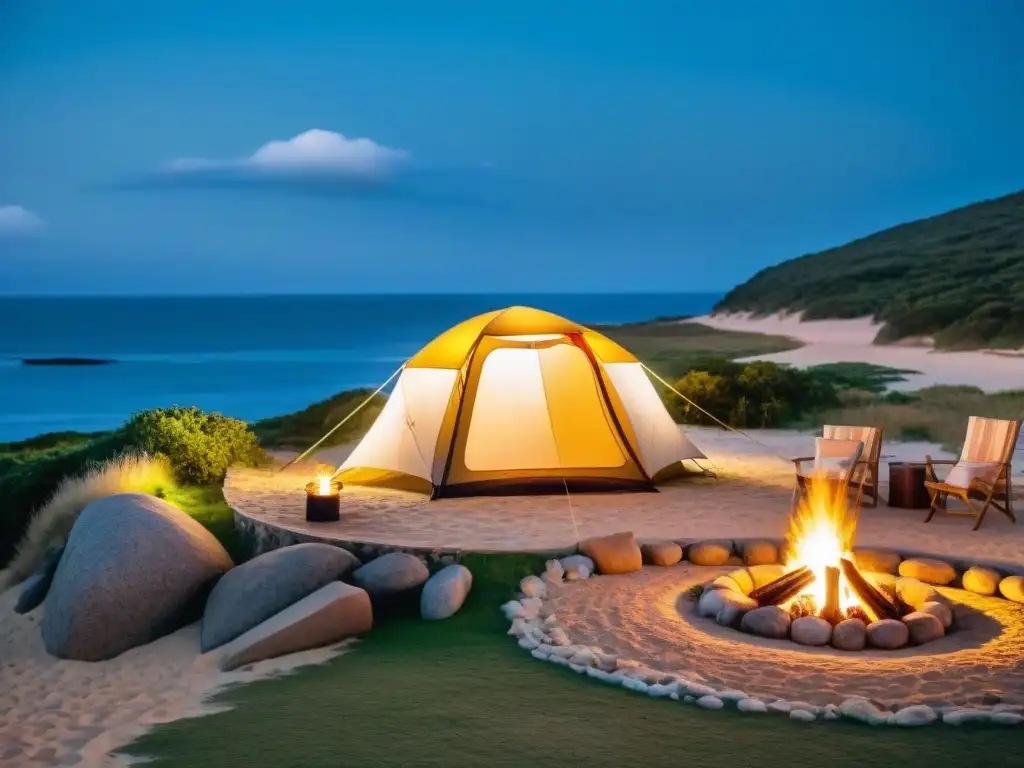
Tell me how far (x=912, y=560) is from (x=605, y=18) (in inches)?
1060

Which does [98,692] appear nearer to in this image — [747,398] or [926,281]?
[747,398]

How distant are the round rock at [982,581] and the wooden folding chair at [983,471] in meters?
1.34

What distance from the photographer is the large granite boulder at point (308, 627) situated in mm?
6945

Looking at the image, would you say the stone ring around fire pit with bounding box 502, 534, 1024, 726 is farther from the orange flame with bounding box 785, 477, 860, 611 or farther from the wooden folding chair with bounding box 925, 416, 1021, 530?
Result: the wooden folding chair with bounding box 925, 416, 1021, 530

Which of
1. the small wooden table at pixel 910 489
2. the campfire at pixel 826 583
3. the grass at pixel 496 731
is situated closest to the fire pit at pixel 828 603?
the campfire at pixel 826 583

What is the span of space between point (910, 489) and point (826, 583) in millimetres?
3583

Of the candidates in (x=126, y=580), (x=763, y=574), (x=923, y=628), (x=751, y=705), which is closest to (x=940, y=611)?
(x=923, y=628)

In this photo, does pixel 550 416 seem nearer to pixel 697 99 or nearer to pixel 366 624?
pixel 366 624

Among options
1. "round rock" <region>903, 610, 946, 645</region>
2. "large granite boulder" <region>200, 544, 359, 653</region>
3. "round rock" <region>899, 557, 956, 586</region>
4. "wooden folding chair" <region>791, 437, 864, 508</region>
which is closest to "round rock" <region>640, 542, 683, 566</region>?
"wooden folding chair" <region>791, 437, 864, 508</region>

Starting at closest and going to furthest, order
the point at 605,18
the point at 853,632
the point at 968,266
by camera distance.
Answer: the point at 853,632
the point at 605,18
the point at 968,266

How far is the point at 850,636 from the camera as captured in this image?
6.73 metres

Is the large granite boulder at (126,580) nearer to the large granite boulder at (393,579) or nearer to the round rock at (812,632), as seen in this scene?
the large granite boulder at (393,579)

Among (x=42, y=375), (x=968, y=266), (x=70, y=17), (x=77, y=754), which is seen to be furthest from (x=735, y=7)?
(x=77, y=754)

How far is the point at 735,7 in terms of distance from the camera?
36.7 m
